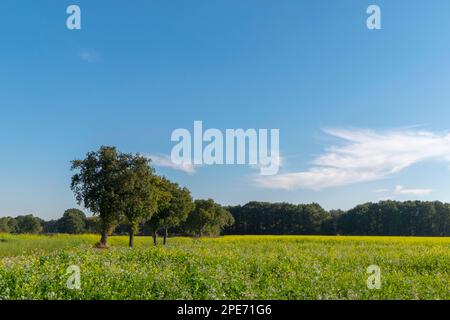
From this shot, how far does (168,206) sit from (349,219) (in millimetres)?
86386

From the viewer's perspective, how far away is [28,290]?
558 inches

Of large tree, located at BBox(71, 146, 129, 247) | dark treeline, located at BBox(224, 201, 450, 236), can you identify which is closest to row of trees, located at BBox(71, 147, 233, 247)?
large tree, located at BBox(71, 146, 129, 247)

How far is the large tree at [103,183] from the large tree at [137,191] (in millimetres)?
581

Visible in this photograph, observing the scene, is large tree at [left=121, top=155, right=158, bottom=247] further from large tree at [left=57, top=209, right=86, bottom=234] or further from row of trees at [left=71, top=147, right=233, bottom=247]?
large tree at [left=57, top=209, right=86, bottom=234]

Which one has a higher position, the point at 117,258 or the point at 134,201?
the point at 134,201

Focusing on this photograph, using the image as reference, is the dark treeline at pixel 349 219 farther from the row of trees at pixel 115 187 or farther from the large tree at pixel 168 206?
the row of trees at pixel 115 187

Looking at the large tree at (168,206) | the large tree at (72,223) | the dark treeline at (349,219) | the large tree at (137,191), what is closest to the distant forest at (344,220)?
the dark treeline at (349,219)

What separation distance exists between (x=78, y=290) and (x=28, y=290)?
1605 mm

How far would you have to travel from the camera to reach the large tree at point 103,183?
47.7m

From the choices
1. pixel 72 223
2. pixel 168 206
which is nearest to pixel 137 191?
pixel 168 206

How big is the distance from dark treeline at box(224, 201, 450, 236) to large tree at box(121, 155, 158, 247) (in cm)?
8903
